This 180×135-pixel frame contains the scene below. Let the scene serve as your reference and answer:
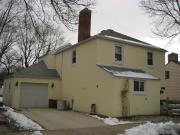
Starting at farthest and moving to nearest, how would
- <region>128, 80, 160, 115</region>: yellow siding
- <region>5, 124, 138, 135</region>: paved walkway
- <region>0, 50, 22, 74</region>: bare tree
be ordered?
<region>0, 50, 22, 74</region>: bare tree, <region>128, 80, 160, 115</region>: yellow siding, <region>5, 124, 138, 135</region>: paved walkway

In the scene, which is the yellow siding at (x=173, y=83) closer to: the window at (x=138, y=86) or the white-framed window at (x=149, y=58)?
the white-framed window at (x=149, y=58)

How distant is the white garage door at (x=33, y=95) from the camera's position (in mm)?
25859

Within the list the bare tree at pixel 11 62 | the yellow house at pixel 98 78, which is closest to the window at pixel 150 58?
the yellow house at pixel 98 78

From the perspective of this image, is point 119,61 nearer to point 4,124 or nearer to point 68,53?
point 68,53

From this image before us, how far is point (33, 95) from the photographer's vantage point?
2642cm

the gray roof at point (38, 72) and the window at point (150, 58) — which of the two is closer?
the window at point (150, 58)

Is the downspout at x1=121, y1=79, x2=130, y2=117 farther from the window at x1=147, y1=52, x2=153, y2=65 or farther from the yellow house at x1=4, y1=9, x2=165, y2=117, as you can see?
the window at x1=147, y1=52, x2=153, y2=65

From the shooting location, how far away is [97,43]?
72.0 ft

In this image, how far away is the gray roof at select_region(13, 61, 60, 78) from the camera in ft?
86.8

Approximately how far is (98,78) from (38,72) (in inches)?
338

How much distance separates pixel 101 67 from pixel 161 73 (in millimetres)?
8431

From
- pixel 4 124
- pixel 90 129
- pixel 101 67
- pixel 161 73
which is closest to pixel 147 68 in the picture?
pixel 161 73

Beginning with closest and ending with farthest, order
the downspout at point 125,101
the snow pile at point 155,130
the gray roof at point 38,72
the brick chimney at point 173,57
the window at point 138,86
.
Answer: the snow pile at point 155,130 → the downspout at point 125,101 → the window at point 138,86 → the gray roof at point 38,72 → the brick chimney at point 173,57

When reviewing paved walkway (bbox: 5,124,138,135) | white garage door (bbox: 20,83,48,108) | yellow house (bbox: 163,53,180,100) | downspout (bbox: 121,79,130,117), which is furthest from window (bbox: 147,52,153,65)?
paved walkway (bbox: 5,124,138,135)
